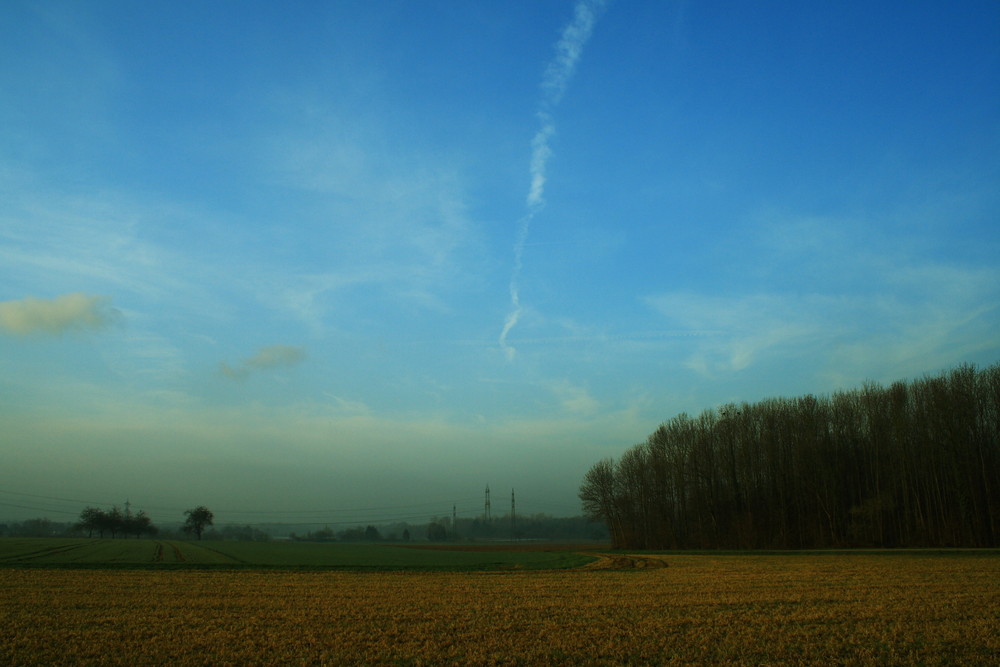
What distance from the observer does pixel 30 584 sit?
2473cm

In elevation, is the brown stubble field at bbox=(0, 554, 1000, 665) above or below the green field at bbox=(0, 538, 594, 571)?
above

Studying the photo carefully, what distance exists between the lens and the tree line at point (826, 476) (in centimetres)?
5894

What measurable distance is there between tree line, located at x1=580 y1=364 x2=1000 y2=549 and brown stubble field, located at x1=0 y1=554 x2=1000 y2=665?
37.8m

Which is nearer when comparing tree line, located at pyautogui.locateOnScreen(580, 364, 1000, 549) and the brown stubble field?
the brown stubble field

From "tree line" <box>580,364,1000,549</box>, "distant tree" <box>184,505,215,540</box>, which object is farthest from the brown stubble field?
Answer: "distant tree" <box>184,505,215,540</box>

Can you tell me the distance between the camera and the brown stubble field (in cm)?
1240

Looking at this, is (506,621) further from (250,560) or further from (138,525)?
(138,525)

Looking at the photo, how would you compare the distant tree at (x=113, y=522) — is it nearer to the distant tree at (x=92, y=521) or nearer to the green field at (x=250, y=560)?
the distant tree at (x=92, y=521)

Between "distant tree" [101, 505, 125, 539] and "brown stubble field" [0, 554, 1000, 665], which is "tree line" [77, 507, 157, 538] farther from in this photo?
"brown stubble field" [0, 554, 1000, 665]

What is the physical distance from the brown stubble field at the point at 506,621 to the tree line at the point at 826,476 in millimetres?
37778

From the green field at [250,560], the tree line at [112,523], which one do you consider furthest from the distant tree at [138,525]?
the green field at [250,560]

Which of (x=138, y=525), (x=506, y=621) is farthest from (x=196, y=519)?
(x=506, y=621)

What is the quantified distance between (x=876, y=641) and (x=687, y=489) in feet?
245

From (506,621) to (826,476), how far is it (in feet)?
212
